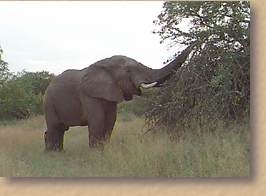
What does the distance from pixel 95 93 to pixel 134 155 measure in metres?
1.14

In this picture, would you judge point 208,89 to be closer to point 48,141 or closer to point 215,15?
point 215,15

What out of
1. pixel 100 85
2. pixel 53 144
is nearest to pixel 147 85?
pixel 100 85

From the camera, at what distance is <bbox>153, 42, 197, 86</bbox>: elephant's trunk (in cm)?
474

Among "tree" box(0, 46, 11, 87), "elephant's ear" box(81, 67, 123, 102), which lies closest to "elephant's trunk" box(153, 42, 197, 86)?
"elephant's ear" box(81, 67, 123, 102)

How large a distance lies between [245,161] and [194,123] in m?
0.64

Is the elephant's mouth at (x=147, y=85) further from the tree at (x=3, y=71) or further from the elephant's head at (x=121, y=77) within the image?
the tree at (x=3, y=71)

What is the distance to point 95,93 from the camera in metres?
5.42

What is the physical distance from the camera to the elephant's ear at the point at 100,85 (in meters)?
5.29

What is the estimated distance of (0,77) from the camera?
Answer: 189 inches

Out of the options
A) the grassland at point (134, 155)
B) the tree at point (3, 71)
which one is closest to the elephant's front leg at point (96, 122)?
the grassland at point (134, 155)

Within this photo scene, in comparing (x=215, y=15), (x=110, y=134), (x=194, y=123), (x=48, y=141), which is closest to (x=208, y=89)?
(x=194, y=123)

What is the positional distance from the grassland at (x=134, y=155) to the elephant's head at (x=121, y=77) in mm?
295

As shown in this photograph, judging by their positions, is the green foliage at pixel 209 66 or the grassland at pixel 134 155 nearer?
the grassland at pixel 134 155

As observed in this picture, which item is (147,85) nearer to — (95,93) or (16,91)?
(95,93)
